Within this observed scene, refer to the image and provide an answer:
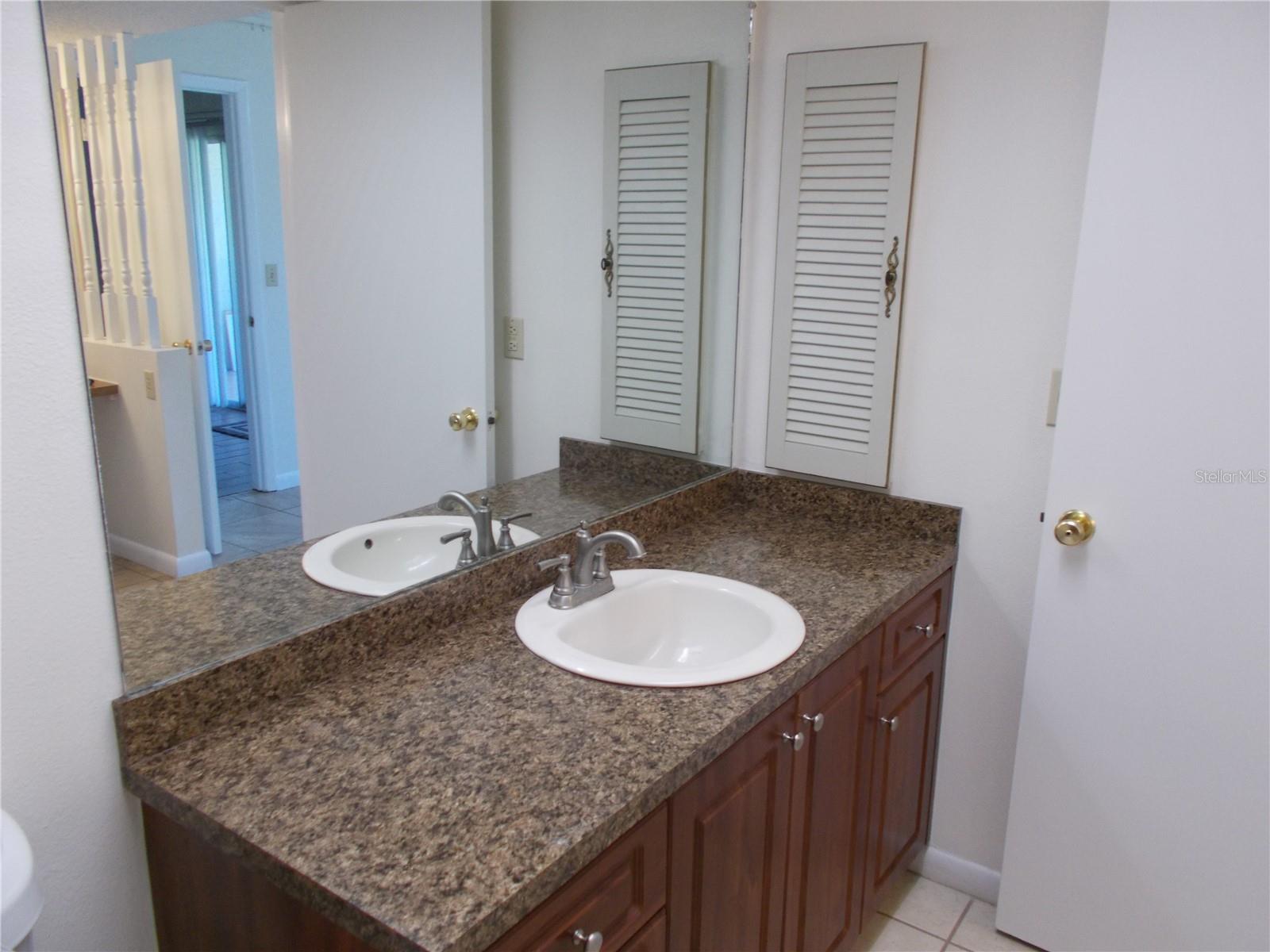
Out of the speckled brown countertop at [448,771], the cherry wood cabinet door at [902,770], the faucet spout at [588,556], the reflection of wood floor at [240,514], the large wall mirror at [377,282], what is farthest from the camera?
the cherry wood cabinet door at [902,770]

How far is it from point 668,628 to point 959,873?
1.08 meters

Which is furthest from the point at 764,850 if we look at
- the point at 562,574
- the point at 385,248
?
the point at 385,248

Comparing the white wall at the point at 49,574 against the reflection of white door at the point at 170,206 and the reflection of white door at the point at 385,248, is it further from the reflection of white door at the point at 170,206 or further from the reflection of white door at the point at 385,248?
the reflection of white door at the point at 385,248

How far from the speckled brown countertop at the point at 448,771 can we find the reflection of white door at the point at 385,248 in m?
0.28

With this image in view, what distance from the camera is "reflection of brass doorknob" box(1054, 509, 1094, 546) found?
191 cm

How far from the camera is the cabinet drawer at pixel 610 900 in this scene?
1064 mm

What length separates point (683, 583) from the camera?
1.89 m

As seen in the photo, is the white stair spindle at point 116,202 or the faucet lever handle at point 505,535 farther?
the faucet lever handle at point 505,535

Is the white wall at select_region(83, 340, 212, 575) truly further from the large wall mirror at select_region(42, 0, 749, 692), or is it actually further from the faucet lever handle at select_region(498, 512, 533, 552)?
the faucet lever handle at select_region(498, 512, 533, 552)

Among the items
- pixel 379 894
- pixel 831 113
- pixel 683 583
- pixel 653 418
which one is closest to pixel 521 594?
pixel 683 583

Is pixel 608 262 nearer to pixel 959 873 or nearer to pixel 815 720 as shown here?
pixel 815 720

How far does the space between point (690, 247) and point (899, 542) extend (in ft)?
2.67

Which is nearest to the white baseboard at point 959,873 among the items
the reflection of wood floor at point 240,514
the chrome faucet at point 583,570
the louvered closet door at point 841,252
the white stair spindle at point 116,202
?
the louvered closet door at point 841,252

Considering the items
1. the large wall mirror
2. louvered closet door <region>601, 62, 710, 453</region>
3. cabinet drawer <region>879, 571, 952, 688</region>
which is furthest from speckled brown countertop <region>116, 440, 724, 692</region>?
cabinet drawer <region>879, 571, 952, 688</region>
